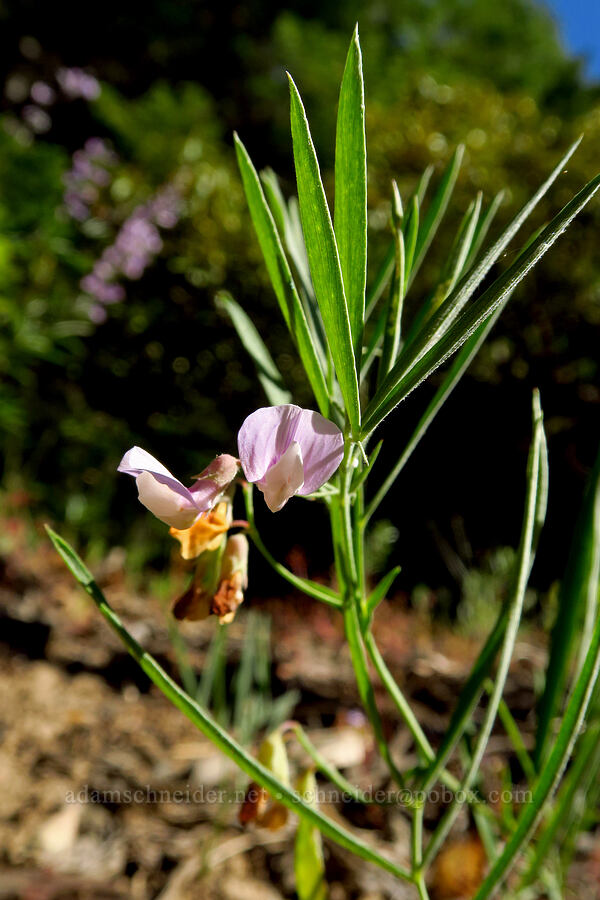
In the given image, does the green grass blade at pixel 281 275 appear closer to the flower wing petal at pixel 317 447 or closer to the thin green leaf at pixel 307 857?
the flower wing petal at pixel 317 447

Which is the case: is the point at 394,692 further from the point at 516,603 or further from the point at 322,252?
the point at 322,252

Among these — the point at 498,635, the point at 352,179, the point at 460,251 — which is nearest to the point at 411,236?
the point at 460,251

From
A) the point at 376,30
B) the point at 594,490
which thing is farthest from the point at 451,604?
the point at 376,30

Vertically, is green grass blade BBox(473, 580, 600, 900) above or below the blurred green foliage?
below

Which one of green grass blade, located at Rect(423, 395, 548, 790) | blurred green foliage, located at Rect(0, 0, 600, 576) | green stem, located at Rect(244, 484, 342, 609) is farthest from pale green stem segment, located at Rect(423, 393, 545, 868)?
blurred green foliage, located at Rect(0, 0, 600, 576)

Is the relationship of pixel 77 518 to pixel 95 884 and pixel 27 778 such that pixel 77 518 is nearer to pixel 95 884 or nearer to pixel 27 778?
pixel 27 778

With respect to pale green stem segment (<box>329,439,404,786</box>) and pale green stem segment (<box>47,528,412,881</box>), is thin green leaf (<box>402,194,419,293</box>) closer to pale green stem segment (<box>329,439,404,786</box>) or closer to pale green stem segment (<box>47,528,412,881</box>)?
pale green stem segment (<box>329,439,404,786</box>)
